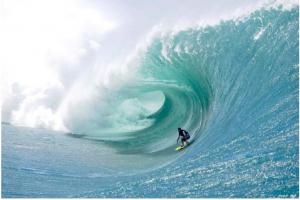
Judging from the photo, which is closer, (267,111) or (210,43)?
(267,111)

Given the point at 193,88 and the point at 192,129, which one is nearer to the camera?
the point at 192,129

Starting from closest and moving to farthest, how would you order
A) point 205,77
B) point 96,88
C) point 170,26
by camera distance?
1. point 205,77
2. point 170,26
3. point 96,88

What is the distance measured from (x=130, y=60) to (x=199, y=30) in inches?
146

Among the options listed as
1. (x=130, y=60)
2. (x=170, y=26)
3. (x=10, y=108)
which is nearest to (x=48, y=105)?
(x=10, y=108)

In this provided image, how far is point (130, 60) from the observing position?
17.4m

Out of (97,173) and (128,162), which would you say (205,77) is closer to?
(128,162)

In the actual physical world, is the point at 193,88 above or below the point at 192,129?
above

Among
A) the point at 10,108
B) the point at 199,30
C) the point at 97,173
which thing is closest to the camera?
the point at 97,173

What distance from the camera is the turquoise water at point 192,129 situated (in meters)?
7.30

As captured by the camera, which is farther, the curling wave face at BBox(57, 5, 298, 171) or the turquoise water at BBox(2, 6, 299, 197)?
the curling wave face at BBox(57, 5, 298, 171)

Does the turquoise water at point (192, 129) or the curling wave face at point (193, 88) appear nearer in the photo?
the turquoise water at point (192, 129)

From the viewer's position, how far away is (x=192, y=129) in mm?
→ 13672

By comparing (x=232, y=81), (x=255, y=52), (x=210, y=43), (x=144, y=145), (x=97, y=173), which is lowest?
(x=97, y=173)

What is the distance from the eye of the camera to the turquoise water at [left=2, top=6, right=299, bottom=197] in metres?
7.30
